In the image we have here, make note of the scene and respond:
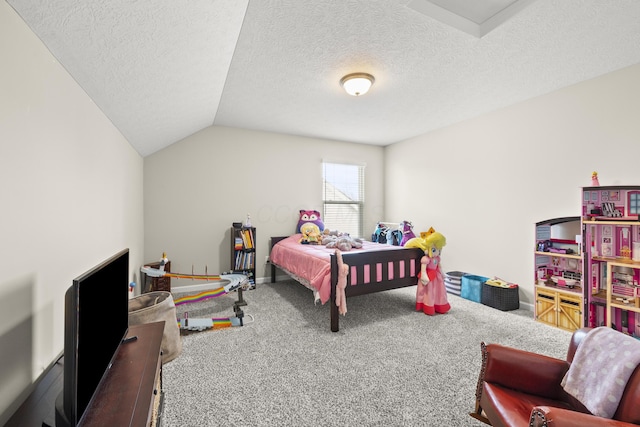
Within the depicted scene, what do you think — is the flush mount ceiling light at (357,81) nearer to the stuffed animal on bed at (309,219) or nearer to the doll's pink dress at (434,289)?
the doll's pink dress at (434,289)

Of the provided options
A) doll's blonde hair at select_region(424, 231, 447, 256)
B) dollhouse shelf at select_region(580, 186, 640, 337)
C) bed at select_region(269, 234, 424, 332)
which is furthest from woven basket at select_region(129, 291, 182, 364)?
dollhouse shelf at select_region(580, 186, 640, 337)

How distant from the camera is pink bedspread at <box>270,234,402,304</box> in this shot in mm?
2697

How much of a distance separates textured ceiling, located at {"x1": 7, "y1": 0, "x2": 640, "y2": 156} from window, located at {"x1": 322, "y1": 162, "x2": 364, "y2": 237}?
1.84m

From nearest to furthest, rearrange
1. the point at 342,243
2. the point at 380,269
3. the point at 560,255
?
1. the point at 560,255
2. the point at 380,269
3. the point at 342,243

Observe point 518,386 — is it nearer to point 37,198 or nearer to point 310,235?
point 37,198

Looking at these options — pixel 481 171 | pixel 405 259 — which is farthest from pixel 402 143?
pixel 405 259

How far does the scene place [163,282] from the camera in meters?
3.44

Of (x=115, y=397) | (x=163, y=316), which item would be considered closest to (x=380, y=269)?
(x=163, y=316)

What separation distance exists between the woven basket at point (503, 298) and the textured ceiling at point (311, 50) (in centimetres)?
230

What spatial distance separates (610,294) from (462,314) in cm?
Answer: 125

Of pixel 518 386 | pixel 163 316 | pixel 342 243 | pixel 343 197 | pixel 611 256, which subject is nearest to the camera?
pixel 518 386

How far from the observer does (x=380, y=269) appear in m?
3.00

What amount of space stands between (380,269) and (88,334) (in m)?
2.57

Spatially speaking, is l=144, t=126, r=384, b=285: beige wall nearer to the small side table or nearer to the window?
the window
